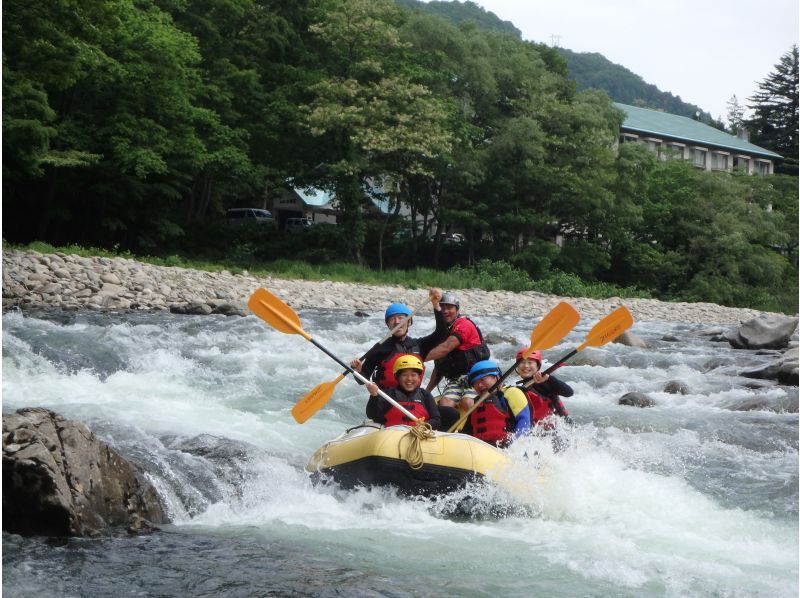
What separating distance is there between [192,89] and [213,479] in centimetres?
1843

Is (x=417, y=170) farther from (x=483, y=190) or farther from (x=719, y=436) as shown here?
(x=719, y=436)

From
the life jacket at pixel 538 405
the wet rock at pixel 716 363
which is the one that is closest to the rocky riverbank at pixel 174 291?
the wet rock at pixel 716 363

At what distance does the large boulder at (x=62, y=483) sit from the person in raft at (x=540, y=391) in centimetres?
255

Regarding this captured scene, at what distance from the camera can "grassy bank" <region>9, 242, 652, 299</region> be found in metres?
21.1

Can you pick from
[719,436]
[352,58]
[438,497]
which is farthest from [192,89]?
[438,497]

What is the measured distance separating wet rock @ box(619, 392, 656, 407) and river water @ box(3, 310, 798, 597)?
13 cm

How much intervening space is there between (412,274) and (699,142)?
1226 inches

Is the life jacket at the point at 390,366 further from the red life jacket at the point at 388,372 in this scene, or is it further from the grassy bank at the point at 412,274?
the grassy bank at the point at 412,274

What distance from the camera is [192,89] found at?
74.4 ft

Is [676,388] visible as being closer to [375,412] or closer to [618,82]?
[375,412]

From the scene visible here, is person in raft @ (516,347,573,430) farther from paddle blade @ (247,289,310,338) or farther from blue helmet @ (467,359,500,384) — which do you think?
paddle blade @ (247,289,310,338)

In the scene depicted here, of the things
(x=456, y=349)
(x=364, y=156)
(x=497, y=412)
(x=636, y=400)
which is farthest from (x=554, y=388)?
(x=364, y=156)

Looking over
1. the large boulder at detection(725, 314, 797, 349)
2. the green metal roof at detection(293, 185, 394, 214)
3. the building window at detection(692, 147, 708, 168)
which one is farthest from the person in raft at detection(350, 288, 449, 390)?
the building window at detection(692, 147, 708, 168)

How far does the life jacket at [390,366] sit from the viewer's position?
6.21 meters
